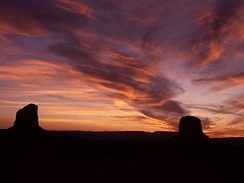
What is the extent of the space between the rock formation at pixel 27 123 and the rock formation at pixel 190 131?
44512mm

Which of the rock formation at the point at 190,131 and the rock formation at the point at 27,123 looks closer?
the rock formation at the point at 190,131

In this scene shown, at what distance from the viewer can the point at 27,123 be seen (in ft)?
326

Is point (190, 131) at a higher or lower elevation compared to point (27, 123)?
higher

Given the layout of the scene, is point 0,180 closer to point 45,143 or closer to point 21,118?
point 45,143

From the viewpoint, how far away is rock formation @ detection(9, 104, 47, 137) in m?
97.5

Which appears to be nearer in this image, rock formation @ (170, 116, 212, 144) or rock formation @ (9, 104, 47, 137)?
rock formation @ (170, 116, 212, 144)

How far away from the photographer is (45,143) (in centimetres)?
7625

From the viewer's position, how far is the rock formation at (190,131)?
97350mm

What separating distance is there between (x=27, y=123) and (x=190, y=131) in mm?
52899

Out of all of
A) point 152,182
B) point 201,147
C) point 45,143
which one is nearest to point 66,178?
point 152,182

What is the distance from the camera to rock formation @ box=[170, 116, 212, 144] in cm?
9735

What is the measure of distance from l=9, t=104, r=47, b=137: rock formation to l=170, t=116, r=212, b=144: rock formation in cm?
4451

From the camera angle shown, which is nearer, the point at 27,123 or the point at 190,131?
the point at 190,131

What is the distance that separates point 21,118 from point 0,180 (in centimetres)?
7941
